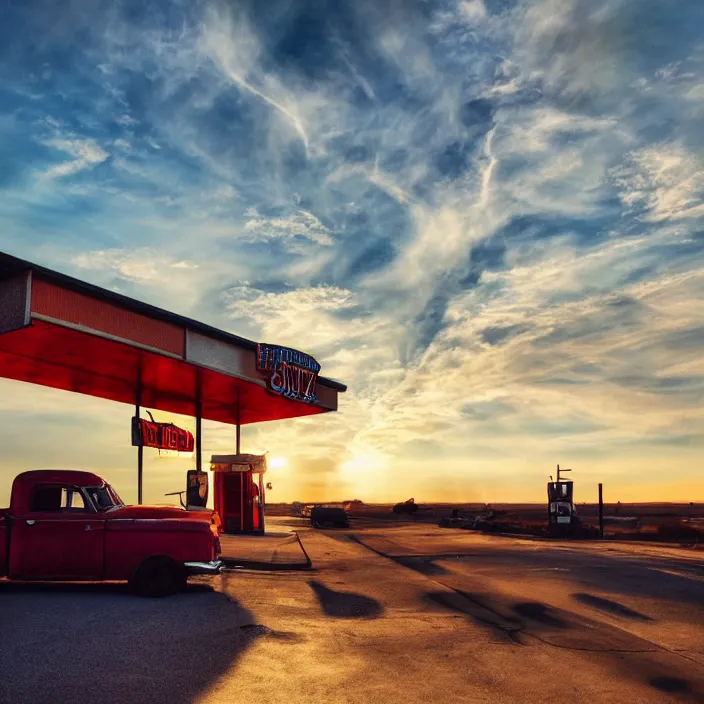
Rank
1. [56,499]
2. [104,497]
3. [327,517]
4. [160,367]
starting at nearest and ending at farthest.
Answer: [56,499], [104,497], [160,367], [327,517]

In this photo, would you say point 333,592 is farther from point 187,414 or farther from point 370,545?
point 187,414

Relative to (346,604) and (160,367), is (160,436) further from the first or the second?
(346,604)

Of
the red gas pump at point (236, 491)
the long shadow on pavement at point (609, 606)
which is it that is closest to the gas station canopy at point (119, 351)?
the red gas pump at point (236, 491)

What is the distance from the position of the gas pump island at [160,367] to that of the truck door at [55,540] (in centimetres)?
564

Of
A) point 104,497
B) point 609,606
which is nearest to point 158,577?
point 104,497

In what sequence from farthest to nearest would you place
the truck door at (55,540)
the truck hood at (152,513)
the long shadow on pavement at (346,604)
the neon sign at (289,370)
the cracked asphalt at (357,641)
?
the neon sign at (289,370) < the truck hood at (152,513) < the truck door at (55,540) < the long shadow on pavement at (346,604) < the cracked asphalt at (357,641)

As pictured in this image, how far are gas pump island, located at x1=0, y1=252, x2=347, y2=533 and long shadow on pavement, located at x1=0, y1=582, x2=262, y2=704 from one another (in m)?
7.42

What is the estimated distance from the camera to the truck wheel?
1283cm

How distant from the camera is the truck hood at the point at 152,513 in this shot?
13297 millimetres

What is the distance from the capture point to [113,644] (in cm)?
891

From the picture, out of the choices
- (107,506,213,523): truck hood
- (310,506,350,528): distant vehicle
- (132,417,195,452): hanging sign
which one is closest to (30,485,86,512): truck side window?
(107,506,213,523): truck hood

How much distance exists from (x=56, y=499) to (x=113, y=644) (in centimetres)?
491

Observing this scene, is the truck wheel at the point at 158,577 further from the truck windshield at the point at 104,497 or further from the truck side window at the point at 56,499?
the truck side window at the point at 56,499

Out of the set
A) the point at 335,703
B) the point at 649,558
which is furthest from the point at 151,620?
the point at 649,558
